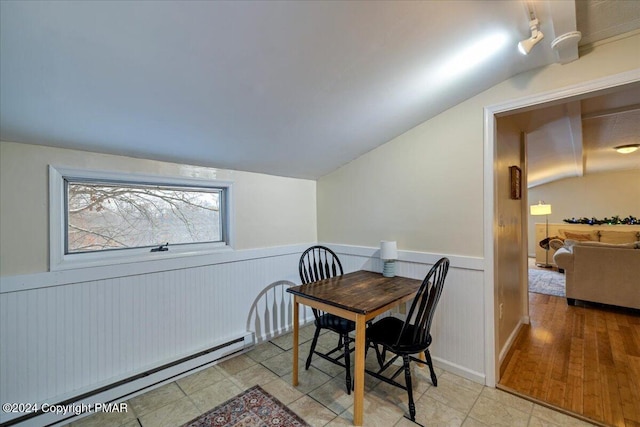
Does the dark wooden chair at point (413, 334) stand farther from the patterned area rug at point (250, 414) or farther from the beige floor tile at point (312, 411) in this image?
the patterned area rug at point (250, 414)

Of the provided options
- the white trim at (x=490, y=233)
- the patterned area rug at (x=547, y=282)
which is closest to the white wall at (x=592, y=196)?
the patterned area rug at (x=547, y=282)

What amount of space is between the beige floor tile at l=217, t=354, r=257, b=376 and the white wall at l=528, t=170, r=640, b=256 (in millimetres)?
→ 8572

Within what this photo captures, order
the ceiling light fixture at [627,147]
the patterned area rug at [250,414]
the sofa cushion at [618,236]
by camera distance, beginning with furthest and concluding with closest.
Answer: the sofa cushion at [618,236] → the ceiling light fixture at [627,147] → the patterned area rug at [250,414]

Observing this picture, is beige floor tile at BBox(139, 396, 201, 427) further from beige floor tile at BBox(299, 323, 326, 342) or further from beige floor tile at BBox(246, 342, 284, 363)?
beige floor tile at BBox(299, 323, 326, 342)

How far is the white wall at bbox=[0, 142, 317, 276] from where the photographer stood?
5.19 ft

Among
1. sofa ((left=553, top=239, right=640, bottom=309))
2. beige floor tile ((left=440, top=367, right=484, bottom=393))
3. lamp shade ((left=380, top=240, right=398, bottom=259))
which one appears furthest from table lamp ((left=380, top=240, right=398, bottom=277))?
sofa ((left=553, top=239, right=640, bottom=309))

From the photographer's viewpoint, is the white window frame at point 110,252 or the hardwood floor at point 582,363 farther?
the hardwood floor at point 582,363

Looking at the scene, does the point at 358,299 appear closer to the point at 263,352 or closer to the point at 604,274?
the point at 263,352

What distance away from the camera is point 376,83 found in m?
1.75

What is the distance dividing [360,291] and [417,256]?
28.0 inches

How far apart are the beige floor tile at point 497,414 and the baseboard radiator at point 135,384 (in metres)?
1.89

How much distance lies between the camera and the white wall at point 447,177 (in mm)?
1786

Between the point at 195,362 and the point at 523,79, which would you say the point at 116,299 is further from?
the point at 523,79

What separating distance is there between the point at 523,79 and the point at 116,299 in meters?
3.28
